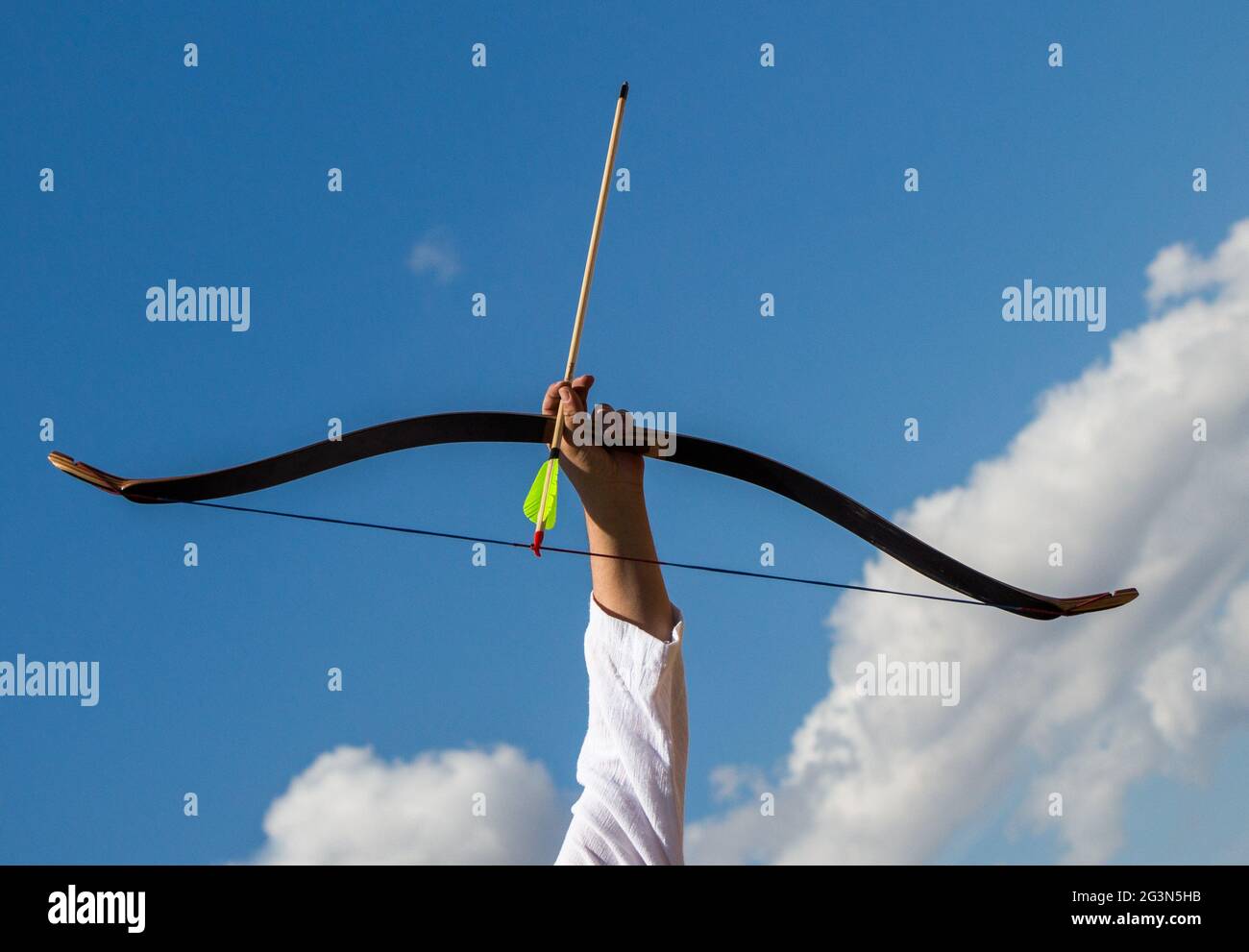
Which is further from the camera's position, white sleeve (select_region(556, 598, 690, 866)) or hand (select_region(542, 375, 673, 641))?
hand (select_region(542, 375, 673, 641))

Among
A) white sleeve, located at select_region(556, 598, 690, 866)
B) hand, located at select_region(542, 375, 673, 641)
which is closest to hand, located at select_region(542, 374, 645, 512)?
hand, located at select_region(542, 375, 673, 641)

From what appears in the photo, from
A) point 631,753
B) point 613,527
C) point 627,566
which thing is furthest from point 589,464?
point 631,753

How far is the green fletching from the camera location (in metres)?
3.72

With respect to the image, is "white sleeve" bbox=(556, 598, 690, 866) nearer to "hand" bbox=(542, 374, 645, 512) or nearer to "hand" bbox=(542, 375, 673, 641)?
"hand" bbox=(542, 375, 673, 641)

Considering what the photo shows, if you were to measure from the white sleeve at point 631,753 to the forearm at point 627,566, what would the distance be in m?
0.04

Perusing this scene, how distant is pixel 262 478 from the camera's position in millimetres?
4074

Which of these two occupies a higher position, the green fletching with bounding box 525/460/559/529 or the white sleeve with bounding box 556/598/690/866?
the green fletching with bounding box 525/460/559/529

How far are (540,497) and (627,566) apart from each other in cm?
38

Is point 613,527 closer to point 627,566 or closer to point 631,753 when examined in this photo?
point 627,566

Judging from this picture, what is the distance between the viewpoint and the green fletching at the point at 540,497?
146 inches

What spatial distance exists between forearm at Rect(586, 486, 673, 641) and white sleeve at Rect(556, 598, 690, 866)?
4 centimetres

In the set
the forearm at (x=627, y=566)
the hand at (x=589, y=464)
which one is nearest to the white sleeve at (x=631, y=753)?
the forearm at (x=627, y=566)
